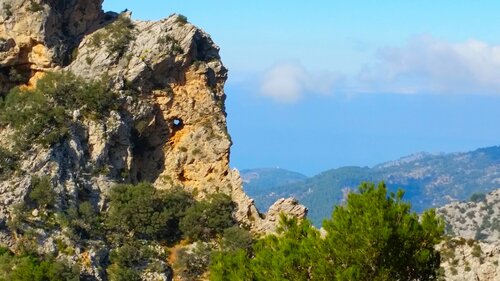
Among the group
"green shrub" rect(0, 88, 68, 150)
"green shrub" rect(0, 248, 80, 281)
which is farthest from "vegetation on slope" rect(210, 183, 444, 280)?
"green shrub" rect(0, 88, 68, 150)

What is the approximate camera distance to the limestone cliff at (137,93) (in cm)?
5294

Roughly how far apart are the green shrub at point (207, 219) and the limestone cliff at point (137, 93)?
1.14 meters

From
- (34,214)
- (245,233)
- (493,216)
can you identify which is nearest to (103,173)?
(34,214)

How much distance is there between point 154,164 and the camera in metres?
55.7

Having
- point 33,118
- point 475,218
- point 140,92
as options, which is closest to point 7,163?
point 33,118

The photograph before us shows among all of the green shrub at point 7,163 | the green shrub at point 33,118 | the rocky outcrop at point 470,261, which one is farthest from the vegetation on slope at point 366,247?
the green shrub at point 33,118

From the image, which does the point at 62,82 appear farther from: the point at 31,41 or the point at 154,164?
the point at 154,164

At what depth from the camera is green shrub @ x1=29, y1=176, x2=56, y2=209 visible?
48.6m

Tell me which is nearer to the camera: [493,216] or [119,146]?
[119,146]

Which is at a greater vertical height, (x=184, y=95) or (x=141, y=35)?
(x=141, y=35)

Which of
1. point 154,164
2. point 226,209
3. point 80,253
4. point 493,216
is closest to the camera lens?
point 80,253

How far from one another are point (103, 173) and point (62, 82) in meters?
6.83

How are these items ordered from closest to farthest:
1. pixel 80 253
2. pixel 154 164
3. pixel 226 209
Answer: pixel 80 253 → pixel 226 209 → pixel 154 164

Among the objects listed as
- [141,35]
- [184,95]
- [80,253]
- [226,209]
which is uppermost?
[141,35]
